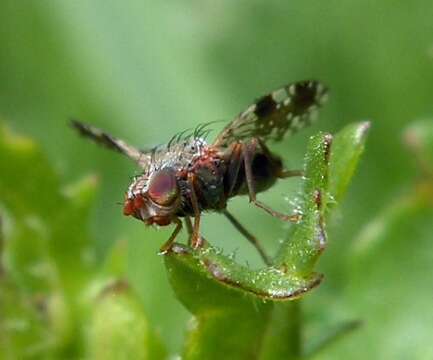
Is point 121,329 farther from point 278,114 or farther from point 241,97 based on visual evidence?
point 241,97

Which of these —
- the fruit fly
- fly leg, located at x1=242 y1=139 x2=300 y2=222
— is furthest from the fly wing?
fly leg, located at x1=242 y1=139 x2=300 y2=222

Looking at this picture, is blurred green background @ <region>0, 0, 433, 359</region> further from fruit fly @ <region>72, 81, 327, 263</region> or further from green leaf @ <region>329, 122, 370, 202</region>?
green leaf @ <region>329, 122, 370, 202</region>

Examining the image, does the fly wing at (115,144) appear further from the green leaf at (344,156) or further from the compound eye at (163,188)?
the green leaf at (344,156)

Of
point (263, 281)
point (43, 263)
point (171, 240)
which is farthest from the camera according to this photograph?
point (43, 263)

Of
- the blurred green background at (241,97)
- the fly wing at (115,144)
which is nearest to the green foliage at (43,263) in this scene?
the blurred green background at (241,97)

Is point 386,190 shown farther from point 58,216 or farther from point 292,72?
point 58,216

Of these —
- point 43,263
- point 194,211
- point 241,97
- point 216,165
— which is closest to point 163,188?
point 194,211
